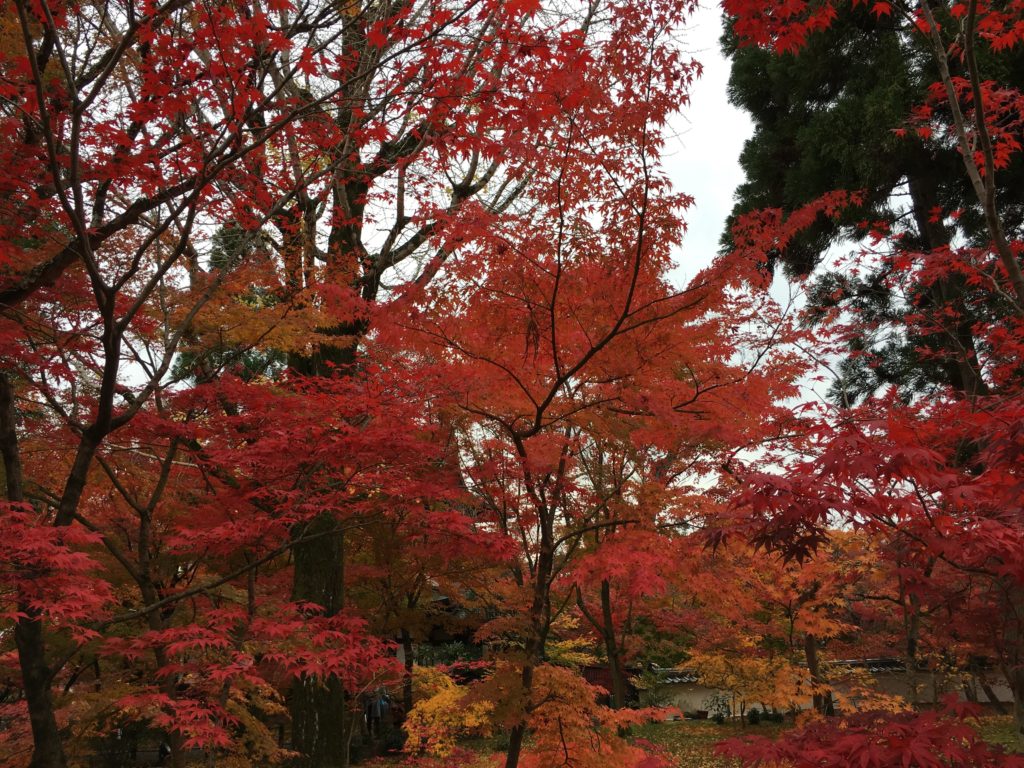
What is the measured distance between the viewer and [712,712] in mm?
20953

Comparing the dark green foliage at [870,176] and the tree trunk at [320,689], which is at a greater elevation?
the dark green foliage at [870,176]

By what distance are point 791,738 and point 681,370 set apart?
3785mm

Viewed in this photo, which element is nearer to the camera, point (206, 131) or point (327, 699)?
point (206, 131)

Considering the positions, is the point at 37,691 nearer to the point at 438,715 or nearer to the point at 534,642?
the point at 534,642

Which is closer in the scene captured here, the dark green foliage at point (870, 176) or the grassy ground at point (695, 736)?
the dark green foliage at point (870, 176)

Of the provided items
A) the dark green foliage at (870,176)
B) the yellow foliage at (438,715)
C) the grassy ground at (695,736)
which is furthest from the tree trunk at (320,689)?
the grassy ground at (695,736)

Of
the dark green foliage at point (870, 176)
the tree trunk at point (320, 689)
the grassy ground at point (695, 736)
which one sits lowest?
the grassy ground at point (695, 736)

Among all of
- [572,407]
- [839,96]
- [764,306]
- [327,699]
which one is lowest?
[327,699]

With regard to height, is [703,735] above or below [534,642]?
below

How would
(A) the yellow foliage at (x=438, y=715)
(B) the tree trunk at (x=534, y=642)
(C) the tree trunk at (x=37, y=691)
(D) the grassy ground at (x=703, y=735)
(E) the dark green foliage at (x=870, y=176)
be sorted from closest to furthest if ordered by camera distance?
Answer: 1. (C) the tree trunk at (x=37, y=691)
2. (B) the tree trunk at (x=534, y=642)
3. (E) the dark green foliage at (x=870, y=176)
4. (A) the yellow foliage at (x=438, y=715)
5. (D) the grassy ground at (x=703, y=735)

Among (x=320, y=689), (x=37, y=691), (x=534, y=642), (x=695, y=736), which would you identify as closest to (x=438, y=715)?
(x=320, y=689)

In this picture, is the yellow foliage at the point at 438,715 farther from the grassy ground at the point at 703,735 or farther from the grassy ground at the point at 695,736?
the grassy ground at the point at 695,736

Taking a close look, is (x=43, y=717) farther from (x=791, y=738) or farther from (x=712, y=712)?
(x=712, y=712)

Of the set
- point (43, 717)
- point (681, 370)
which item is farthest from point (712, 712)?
point (43, 717)
